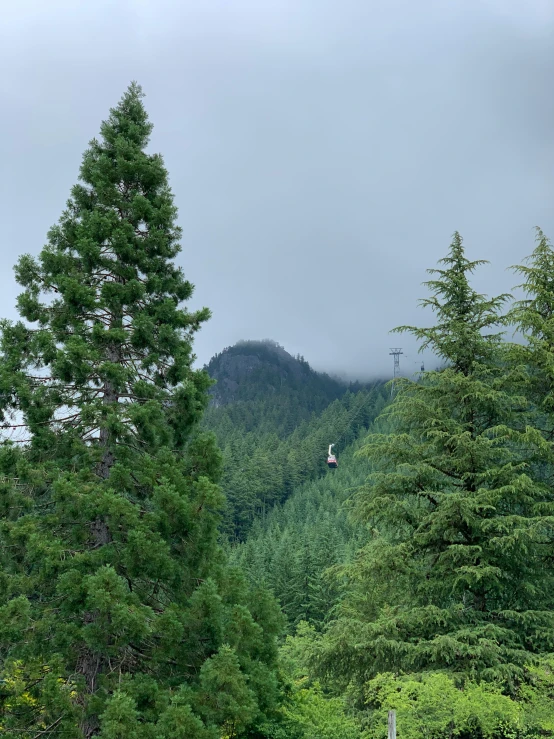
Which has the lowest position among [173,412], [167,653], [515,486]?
[167,653]

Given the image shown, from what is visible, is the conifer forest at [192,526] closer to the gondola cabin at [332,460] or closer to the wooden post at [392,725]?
the wooden post at [392,725]

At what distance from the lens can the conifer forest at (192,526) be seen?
824 centimetres

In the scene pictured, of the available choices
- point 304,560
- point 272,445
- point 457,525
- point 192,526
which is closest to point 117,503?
point 192,526

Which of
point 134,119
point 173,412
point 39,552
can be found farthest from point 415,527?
point 134,119

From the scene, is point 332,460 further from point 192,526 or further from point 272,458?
point 192,526

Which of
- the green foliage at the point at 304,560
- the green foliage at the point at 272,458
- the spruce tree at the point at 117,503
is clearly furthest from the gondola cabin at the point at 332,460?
the spruce tree at the point at 117,503

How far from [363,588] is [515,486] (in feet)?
14.3

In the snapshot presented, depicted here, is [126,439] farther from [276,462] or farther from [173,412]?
[276,462]

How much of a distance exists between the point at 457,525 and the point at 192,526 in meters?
6.63

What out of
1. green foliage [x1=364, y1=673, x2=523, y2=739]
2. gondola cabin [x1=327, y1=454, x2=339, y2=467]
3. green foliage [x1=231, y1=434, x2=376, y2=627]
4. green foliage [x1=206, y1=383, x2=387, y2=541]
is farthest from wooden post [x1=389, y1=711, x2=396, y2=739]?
gondola cabin [x1=327, y1=454, x2=339, y2=467]

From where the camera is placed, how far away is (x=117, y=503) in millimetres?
8336

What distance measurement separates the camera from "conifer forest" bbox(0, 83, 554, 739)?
27.0 ft

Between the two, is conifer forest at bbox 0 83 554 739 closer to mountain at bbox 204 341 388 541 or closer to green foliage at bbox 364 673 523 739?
green foliage at bbox 364 673 523 739

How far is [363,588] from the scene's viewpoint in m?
13.4
